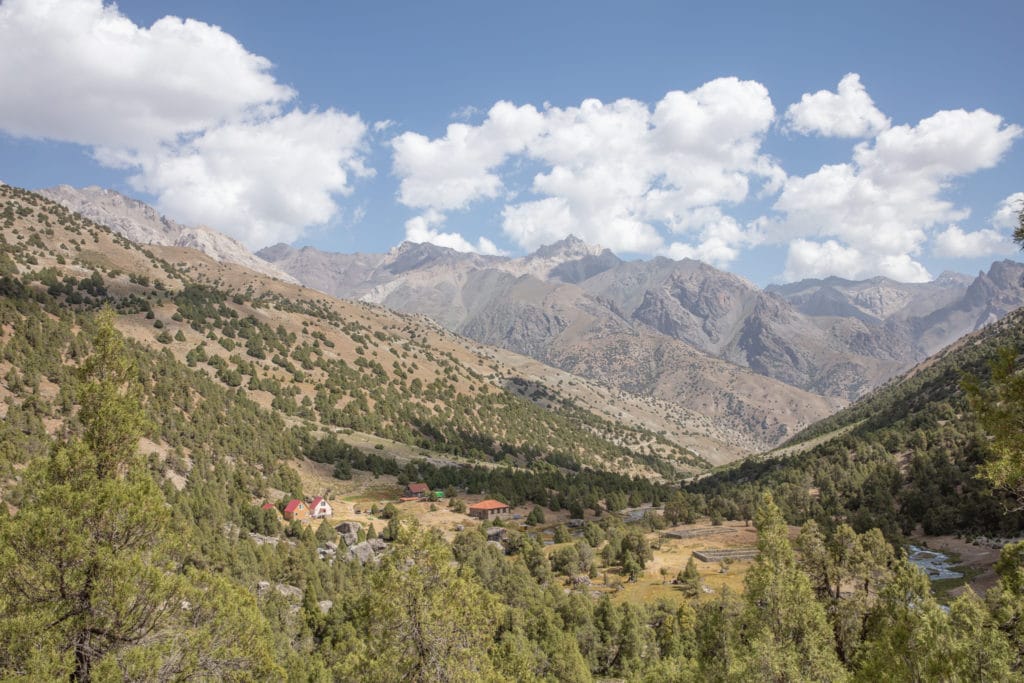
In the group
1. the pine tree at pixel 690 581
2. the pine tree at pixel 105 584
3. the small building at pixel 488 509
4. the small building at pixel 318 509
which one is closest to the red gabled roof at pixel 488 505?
the small building at pixel 488 509

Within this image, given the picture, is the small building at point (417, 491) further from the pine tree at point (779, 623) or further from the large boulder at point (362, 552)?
the pine tree at point (779, 623)

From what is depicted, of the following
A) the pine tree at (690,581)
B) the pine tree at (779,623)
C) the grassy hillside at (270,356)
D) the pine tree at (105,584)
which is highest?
the grassy hillside at (270,356)

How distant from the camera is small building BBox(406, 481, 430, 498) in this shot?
90.8m

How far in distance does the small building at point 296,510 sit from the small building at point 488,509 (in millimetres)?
26765

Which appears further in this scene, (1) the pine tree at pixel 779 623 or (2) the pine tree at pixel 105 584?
(1) the pine tree at pixel 779 623

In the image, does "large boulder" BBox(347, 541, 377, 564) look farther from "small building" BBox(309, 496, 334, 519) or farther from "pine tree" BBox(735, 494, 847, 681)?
"pine tree" BBox(735, 494, 847, 681)

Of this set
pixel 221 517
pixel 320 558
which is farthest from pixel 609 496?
pixel 221 517

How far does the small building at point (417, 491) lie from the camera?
298ft

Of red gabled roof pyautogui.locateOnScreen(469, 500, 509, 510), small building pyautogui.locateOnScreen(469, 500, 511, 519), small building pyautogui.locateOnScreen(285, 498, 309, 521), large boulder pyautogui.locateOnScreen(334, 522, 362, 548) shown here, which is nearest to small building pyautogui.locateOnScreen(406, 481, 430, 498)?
small building pyautogui.locateOnScreen(469, 500, 511, 519)

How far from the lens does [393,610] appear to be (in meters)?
13.5

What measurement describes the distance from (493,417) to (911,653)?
158 m

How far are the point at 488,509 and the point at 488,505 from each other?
3.47 feet

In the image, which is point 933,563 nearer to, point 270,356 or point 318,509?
point 318,509

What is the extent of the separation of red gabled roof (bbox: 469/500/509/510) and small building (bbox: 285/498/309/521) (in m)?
27.5
